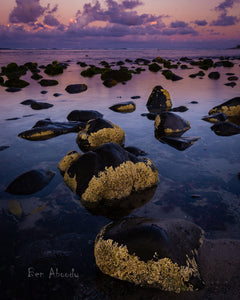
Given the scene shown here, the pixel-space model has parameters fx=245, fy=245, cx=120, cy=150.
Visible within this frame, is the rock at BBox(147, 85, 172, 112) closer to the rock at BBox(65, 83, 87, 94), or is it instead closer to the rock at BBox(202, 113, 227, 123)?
the rock at BBox(202, 113, 227, 123)

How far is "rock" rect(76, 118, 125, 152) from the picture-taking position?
531 centimetres

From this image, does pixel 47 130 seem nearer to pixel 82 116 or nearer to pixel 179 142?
pixel 82 116

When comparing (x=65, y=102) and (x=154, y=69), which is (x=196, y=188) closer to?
(x=65, y=102)

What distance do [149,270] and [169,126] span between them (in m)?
4.54

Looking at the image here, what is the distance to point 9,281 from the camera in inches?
88.8

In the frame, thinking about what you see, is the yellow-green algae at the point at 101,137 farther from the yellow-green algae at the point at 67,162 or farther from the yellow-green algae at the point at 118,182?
the yellow-green algae at the point at 118,182

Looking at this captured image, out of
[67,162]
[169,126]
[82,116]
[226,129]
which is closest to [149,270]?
[67,162]

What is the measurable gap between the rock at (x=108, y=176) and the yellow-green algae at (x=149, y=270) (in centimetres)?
117

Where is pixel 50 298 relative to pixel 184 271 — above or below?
below

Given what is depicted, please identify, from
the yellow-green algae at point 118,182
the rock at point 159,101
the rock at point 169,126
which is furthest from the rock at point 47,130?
the rock at point 159,101

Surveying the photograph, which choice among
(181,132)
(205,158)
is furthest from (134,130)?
(205,158)

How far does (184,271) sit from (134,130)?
16.0ft

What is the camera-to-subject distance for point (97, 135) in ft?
17.4

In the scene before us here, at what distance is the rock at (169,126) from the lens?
6.23 metres
